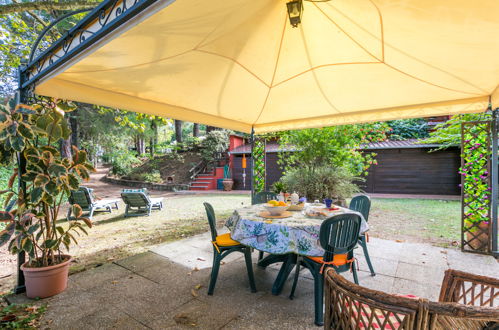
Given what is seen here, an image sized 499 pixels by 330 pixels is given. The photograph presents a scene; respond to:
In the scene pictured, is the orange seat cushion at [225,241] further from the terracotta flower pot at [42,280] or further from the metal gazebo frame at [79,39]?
the metal gazebo frame at [79,39]

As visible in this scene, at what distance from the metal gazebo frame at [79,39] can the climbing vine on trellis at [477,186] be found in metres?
4.73

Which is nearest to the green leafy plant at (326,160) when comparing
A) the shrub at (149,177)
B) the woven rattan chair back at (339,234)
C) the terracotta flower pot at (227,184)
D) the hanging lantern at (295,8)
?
the woven rattan chair back at (339,234)

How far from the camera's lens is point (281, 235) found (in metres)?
2.34

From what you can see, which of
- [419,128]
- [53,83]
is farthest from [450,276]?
[419,128]

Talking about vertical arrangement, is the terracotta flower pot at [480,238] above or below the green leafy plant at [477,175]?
below

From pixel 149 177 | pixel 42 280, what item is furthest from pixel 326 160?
pixel 149 177

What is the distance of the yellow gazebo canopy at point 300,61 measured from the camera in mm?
1996

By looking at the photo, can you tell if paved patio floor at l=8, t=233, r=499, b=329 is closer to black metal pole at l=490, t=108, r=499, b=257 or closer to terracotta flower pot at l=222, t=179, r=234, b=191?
black metal pole at l=490, t=108, r=499, b=257

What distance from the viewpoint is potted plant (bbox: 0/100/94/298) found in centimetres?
235

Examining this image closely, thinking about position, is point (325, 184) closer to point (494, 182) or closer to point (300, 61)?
point (494, 182)

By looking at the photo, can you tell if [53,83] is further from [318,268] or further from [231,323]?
[318,268]

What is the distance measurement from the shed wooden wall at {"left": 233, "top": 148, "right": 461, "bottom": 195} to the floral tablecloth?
28.4 ft

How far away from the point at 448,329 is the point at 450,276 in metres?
0.31

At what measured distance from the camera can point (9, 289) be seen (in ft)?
9.36
